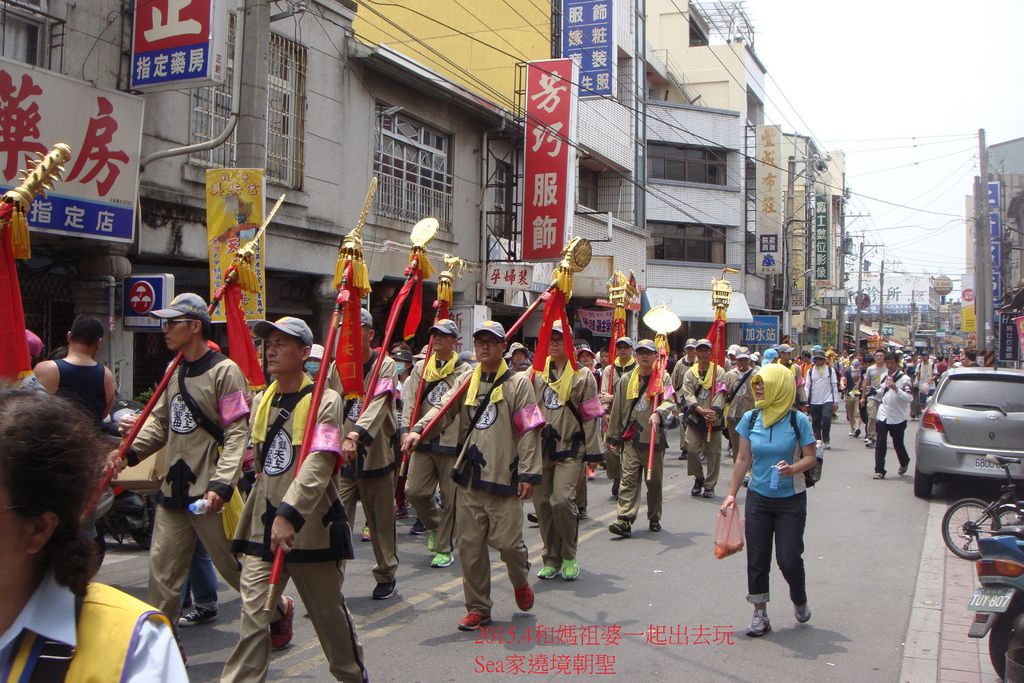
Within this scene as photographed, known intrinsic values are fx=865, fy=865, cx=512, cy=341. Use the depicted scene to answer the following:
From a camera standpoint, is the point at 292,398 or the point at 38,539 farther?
the point at 292,398

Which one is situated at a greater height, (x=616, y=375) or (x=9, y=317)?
(x=9, y=317)

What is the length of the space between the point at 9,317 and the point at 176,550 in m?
1.65

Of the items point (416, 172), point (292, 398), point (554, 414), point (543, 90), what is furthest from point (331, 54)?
point (292, 398)

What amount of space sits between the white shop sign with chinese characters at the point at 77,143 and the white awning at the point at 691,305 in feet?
75.9

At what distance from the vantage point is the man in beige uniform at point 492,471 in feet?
18.2

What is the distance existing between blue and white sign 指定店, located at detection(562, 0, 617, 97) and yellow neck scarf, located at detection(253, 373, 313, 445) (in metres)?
18.5

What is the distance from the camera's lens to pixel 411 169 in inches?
642

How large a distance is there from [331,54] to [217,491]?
36.2ft

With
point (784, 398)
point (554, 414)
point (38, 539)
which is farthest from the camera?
point (554, 414)

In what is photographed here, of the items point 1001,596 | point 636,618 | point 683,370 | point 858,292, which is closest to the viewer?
point 1001,596

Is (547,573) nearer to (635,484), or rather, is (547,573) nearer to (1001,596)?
(635,484)

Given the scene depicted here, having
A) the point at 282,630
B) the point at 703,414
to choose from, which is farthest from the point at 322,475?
the point at 703,414

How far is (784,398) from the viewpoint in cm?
561

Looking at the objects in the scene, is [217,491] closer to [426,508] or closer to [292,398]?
[292,398]
